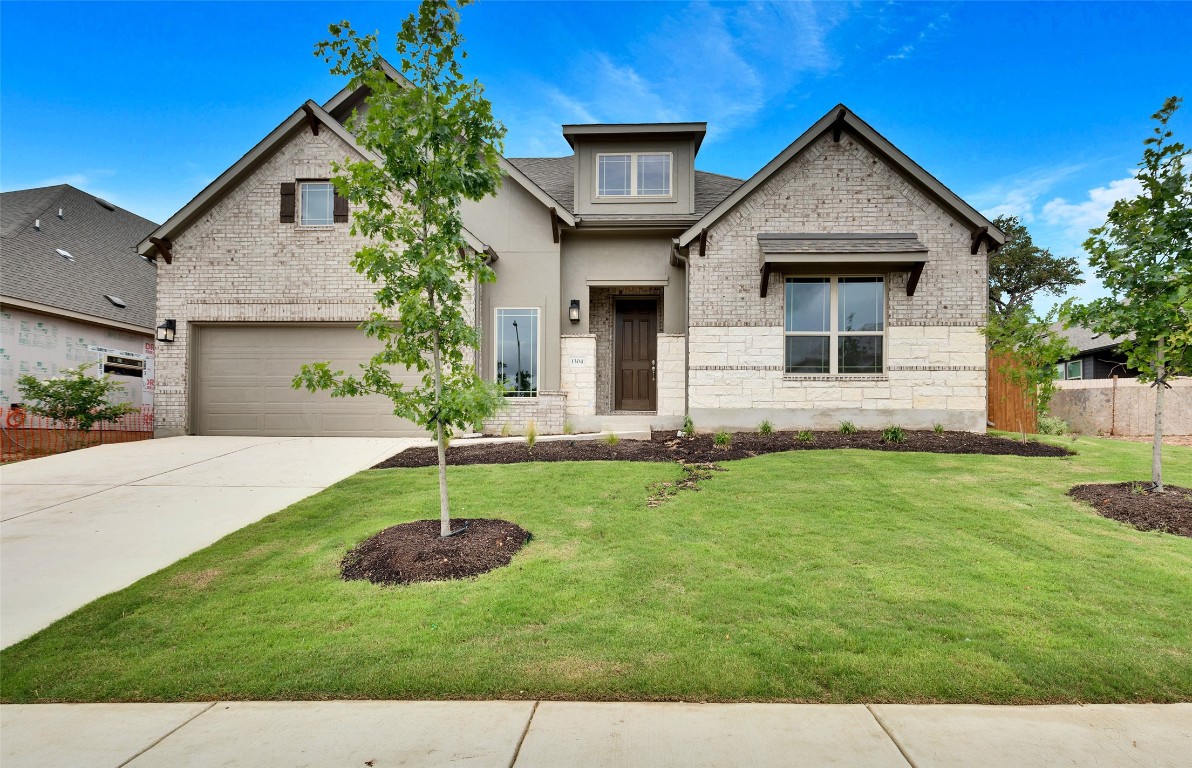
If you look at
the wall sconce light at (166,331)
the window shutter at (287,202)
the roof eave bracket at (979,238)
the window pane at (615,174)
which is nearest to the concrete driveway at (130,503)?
the wall sconce light at (166,331)

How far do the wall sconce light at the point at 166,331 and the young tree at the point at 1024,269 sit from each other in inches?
1307

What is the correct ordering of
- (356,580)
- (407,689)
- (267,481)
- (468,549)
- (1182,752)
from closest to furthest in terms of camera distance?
(1182,752) < (407,689) < (356,580) < (468,549) < (267,481)

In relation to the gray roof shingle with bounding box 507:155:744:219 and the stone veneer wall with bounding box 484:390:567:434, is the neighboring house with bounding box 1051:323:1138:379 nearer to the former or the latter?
the gray roof shingle with bounding box 507:155:744:219

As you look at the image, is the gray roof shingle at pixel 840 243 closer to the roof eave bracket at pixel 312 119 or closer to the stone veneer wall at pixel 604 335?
the stone veneer wall at pixel 604 335

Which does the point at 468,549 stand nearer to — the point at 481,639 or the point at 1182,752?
the point at 481,639

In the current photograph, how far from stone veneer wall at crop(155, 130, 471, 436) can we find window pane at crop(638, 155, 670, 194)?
6.76m

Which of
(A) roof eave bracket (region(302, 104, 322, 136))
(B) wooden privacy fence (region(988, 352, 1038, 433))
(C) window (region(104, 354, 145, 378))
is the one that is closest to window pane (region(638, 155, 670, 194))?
(A) roof eave bracket (region(302, 104, 322, 136))

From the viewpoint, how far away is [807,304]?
39.1 feet

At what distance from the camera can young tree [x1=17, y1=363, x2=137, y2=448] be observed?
11.7 metres

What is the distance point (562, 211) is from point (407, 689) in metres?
11.4

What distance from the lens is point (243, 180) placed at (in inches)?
498

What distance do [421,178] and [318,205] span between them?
30.8 feet

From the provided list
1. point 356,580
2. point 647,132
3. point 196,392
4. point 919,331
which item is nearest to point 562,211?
point 647,132

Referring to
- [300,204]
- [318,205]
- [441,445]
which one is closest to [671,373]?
[441,445]
